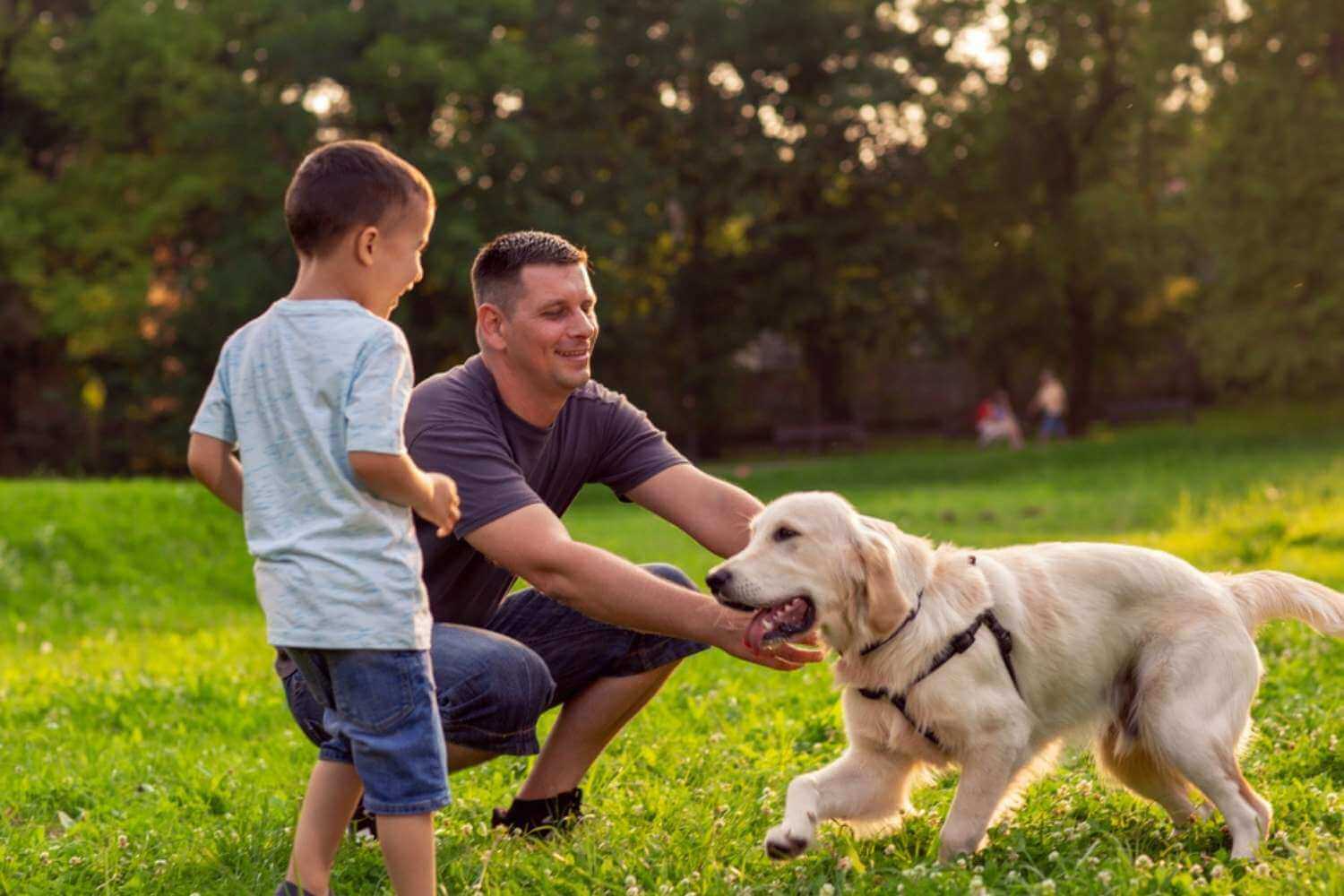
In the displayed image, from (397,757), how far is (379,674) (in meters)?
0.22

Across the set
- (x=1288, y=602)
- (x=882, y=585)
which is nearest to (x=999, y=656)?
(x=882, y=585)

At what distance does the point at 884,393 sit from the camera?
144 ft

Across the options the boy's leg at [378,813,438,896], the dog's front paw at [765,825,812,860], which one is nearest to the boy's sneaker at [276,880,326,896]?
the boy's leg at [378,813,438,896]

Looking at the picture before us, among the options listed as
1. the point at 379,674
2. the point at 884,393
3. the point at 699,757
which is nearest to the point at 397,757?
the point at 379,674

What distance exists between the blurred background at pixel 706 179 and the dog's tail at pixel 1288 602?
91.3 feet

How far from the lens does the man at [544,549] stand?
4527mm

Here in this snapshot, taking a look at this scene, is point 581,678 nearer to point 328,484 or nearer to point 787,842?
point 787,842

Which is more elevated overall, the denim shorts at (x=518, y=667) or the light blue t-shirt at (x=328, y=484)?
the light blue t-shirt at (x=328, y=484)

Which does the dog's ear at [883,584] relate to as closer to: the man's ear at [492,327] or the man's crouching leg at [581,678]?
the man's crouching leg at [581,678]

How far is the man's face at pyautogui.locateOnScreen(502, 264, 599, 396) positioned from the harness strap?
4.48 feet

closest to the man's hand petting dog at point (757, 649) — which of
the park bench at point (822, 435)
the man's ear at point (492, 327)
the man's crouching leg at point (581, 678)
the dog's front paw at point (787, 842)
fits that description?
the dog's front paw at point (787, 842)

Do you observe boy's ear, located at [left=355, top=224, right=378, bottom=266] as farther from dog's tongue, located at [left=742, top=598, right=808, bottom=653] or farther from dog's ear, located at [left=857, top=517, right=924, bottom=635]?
dog's ear, located at [left=857, top=517, right=924, bottom=635]

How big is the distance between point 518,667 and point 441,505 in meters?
1.09

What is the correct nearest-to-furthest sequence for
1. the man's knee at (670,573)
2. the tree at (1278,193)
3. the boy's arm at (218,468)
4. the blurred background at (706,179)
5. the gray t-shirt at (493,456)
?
the boy's arm at (218,468) → the gray t-shirt at (493,456) → the man's knee at (670,573) → the blurred background at (706,179) → the tree at (1278,193)
